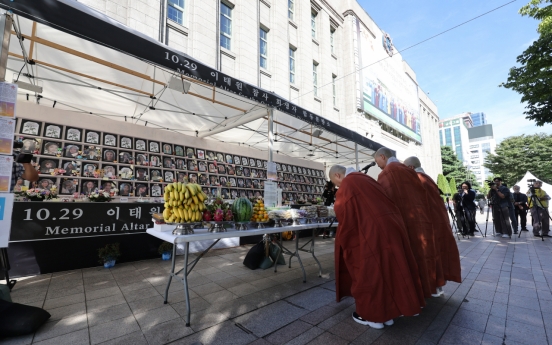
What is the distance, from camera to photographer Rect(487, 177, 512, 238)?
7.69 metres

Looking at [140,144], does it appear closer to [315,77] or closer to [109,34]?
[109,34]

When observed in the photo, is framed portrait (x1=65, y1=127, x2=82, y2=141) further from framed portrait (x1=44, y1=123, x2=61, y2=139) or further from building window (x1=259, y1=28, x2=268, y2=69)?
building window (x1=259, y1=28, x2=268, y2=69)

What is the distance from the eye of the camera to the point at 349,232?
7.77ft

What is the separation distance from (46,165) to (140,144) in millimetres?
1834

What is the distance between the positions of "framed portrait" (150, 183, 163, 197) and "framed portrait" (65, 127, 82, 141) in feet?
5.86

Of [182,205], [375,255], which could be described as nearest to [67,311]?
[182,205]

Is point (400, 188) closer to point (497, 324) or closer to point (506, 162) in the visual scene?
point (497, 324)

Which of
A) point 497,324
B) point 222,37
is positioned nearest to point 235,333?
point 497,324

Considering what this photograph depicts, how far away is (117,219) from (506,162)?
42.4m

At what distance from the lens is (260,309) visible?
267cm

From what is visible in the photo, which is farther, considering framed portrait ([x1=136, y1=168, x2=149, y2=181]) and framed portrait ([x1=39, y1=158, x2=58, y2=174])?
framed portrait ([x1=136, y1=168, x2=149, y2=181])

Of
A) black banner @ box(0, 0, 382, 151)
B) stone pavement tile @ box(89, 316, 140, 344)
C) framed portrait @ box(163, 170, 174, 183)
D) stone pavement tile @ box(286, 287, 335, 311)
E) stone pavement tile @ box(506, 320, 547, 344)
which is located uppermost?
black banner @ box(0, 0, 382, 151)

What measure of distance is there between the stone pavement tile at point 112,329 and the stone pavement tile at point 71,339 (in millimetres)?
49

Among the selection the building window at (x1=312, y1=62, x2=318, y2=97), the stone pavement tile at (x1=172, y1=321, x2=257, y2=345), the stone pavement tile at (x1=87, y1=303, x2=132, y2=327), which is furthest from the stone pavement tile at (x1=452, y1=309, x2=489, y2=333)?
the building window at (x1=312, y1=62, x2=318, y2=97)
